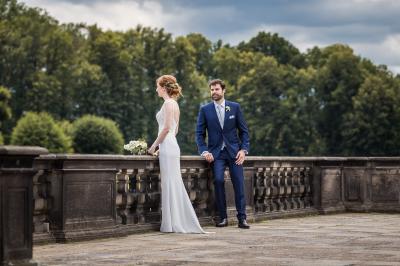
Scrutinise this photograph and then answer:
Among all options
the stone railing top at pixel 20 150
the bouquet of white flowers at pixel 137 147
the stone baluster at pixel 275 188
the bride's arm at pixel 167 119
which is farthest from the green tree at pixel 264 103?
the stone railing top at pixel 20 150

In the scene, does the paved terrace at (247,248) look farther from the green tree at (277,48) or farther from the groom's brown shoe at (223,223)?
the green tree at (277,48)

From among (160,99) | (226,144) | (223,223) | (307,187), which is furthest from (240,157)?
(160,99)

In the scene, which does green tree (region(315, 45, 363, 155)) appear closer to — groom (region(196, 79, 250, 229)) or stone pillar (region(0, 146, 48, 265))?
groom (region(196, 79, 250, 229))

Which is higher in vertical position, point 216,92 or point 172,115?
point 216,92

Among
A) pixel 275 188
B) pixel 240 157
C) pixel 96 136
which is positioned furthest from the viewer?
pixel 96 136

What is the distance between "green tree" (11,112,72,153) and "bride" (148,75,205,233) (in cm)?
4986

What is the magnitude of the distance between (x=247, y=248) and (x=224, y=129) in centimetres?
348

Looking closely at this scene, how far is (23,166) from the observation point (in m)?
7.56

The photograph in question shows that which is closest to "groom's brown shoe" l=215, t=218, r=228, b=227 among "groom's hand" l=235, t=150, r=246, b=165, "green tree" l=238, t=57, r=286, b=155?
"groom's hand" l=235, t=150, r=246, b=165

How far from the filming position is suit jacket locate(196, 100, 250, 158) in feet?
42.5

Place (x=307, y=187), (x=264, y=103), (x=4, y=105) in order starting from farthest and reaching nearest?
(x=264, y=103), (x=4, y=105), (x=307, y=187)

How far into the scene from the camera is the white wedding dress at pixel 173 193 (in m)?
12.0

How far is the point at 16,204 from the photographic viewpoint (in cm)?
747

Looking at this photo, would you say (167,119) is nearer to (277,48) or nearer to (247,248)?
(247,248)
